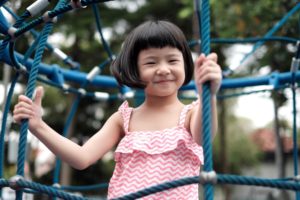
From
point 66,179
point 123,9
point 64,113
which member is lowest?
point 66,179

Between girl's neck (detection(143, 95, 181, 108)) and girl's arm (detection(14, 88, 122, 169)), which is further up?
girl's neck (detection(143, 95, 181, 108))

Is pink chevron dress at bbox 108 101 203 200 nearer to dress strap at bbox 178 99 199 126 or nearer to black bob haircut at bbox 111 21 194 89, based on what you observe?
dress strap at bbox 178 99 199 126

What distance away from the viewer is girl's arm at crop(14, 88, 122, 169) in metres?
0.91

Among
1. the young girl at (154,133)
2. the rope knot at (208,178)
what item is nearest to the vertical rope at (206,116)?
the rope knot at (208,178)

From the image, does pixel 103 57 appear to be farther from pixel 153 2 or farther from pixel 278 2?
pixel 278 2

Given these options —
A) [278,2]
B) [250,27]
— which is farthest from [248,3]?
[278,2]

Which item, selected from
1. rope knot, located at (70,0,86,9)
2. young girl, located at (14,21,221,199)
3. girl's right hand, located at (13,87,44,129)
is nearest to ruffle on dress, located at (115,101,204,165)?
young girl, located at (14,21,221,199)

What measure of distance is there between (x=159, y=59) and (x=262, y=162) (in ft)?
51.6

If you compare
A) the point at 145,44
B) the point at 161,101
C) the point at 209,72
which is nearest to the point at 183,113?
the point at 161,101

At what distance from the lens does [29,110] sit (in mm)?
904

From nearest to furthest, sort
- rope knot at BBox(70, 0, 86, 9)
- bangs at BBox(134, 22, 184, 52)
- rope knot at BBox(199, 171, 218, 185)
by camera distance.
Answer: rope knot at BBox(199, 171, 218, 185) → rope knot at BBox(70, 0, 86, 9) → bangs at BBox(134, 22, 184, 52)

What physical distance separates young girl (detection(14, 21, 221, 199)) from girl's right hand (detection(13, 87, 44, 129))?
29mm

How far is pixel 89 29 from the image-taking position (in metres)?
6.88

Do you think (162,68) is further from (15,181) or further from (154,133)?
(15,181)
